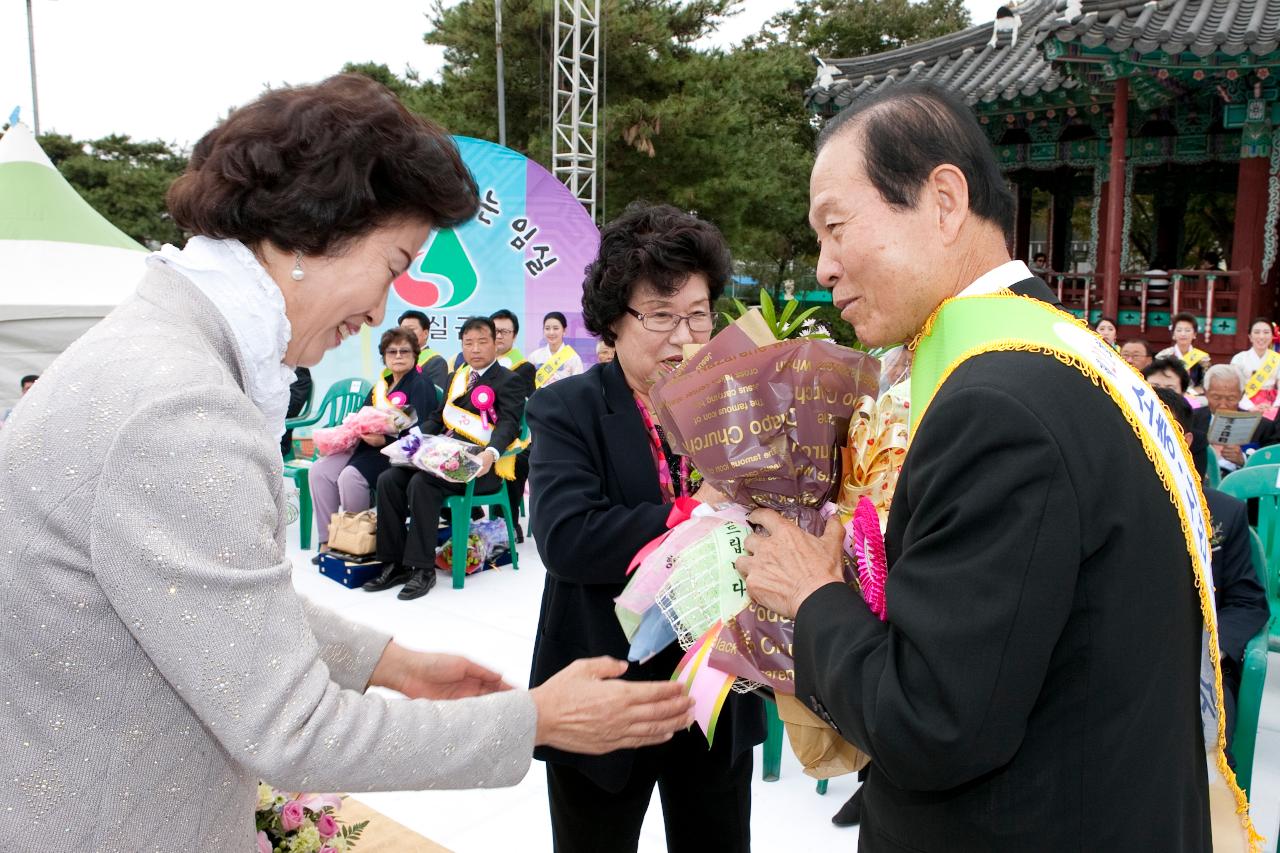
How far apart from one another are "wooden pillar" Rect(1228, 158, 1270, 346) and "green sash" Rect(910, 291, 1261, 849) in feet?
34.6

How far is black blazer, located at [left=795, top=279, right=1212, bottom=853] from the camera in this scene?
91cm

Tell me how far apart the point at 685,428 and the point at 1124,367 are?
1.91ft

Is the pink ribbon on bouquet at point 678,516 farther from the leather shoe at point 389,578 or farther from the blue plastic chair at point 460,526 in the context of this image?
the leather shoe at point 389,578

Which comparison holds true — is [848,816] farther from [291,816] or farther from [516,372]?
[516,372]

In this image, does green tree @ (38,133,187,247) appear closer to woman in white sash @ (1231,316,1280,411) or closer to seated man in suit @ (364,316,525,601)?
seated man in suit @ (364,316,525,601)

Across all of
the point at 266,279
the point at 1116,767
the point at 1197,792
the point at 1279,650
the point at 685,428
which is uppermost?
the point at 266,279

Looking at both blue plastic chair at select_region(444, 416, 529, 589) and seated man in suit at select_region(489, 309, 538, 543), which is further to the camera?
seated man in suit at select_region(489, 309, 538, 543)

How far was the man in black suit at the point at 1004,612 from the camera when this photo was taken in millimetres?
911

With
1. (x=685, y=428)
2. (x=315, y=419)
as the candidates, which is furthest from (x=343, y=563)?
(x=685, y=428)

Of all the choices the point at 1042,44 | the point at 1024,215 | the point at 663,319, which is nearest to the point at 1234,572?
the point at 663,319

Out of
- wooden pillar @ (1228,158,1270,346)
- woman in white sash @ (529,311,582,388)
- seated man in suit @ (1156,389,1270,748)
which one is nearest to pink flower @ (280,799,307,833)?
seated man in suit @ (1156,389,1270,748)

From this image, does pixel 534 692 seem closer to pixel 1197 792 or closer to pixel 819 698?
pixel 819 698

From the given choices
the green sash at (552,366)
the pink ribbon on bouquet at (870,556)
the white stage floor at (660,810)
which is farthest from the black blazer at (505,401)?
the pink ribbon on bouquet at (870,556)

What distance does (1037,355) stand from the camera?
38.5 inches
